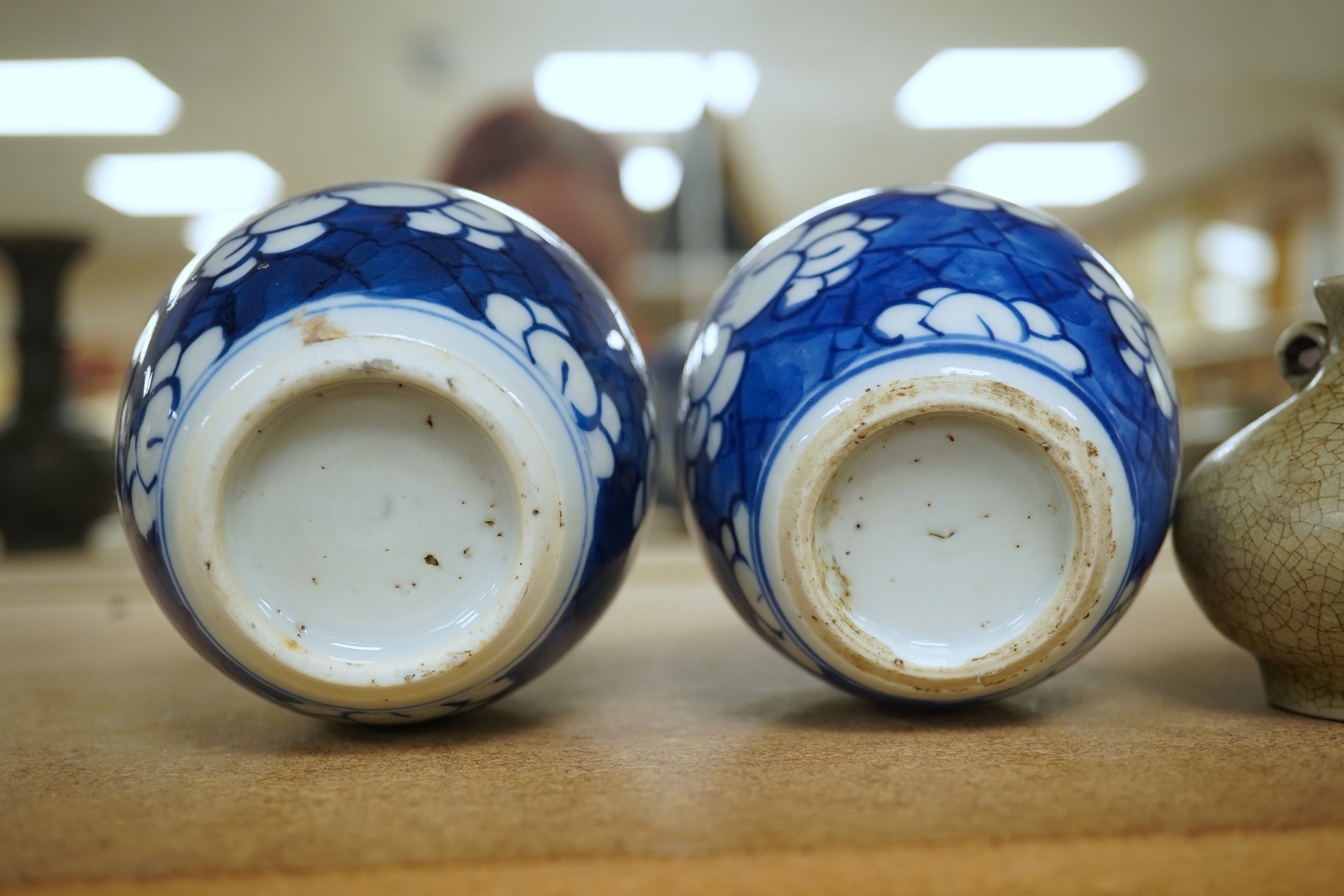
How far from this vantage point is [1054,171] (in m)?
2.60

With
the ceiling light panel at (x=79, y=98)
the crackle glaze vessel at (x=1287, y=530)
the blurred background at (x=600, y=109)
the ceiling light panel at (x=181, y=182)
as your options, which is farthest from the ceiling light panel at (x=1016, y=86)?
the crackle glaze vessel at (x=1287, y=530)

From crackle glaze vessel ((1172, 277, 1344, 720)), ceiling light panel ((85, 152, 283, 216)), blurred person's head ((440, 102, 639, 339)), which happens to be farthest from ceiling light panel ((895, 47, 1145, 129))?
crackle glaze vessel ((1172, 277, 1344, 720))

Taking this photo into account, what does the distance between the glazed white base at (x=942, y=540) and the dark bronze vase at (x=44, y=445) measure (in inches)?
47.3

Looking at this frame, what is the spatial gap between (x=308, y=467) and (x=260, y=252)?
0.10 meters

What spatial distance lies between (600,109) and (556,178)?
44cm

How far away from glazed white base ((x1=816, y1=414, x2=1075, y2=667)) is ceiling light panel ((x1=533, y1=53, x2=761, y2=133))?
60.8 inches

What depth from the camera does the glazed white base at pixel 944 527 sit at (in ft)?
1.58

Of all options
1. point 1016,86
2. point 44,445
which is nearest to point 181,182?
point 44,445

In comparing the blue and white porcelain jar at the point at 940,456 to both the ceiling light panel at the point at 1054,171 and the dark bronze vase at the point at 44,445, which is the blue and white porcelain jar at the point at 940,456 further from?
the ceiling light panel at the point at 1054,171

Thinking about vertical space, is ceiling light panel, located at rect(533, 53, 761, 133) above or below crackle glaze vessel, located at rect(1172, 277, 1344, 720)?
above

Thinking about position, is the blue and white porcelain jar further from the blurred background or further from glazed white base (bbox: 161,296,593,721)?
the blurred background

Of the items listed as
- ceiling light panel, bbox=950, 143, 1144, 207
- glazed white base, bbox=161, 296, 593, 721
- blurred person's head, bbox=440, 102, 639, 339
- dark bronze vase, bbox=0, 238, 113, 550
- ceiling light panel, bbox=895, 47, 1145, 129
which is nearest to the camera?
glazed white base, bbox=161, 296, 593, 721

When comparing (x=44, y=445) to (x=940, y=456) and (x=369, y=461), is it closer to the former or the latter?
(x=369, y=461)

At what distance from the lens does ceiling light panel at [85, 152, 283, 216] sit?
6.15ft
